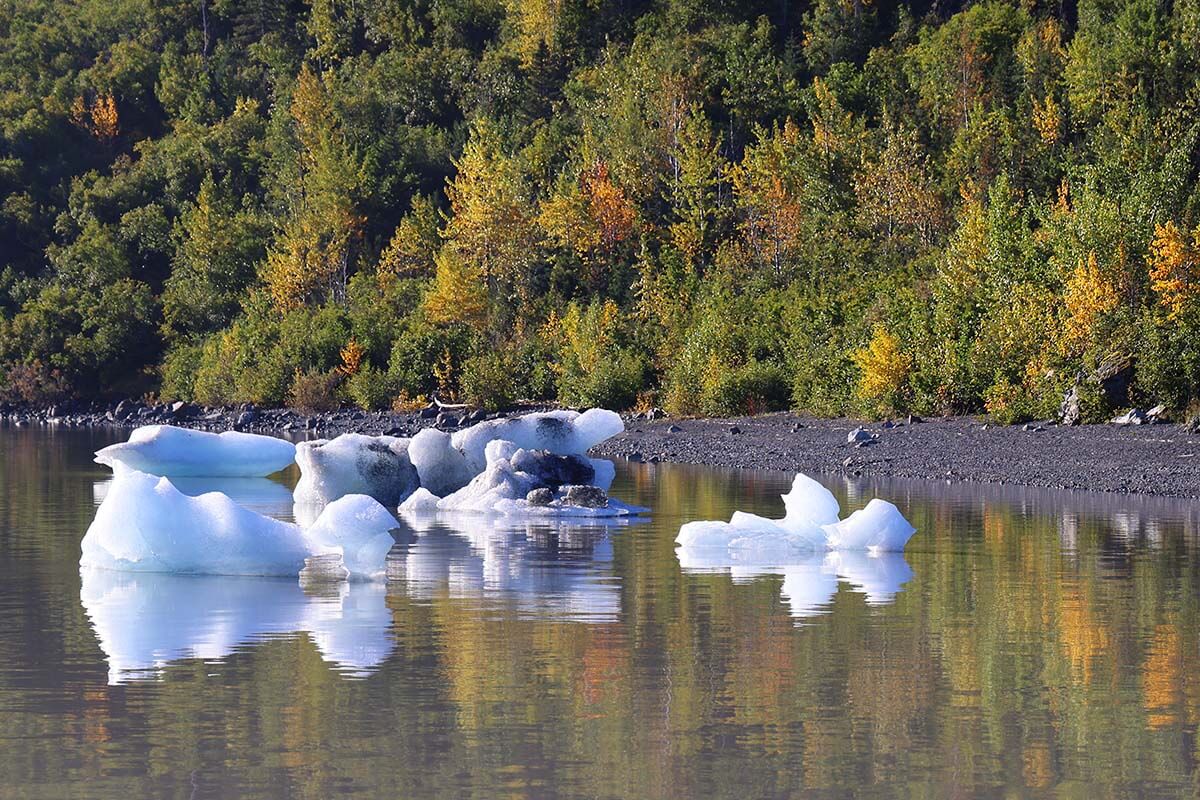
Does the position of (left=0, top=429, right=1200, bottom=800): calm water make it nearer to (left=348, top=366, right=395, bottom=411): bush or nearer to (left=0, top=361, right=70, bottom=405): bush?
(left=348, top=366, right=395, bottom=411): bush

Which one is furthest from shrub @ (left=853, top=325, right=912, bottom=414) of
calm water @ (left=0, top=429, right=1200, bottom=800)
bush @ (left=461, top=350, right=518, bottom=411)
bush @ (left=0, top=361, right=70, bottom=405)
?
bush @ (left=0, top=361, right=70, bottom=405)

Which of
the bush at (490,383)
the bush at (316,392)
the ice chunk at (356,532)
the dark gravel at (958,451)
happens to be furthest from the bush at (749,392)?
the ice chunk at (356,532)

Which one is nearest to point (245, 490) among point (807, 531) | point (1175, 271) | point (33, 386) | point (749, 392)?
point (807, 531)

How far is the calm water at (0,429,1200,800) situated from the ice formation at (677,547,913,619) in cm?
8

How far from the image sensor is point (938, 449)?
1337 inches

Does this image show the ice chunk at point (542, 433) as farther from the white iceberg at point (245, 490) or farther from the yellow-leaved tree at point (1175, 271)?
the yellow-leaved tree at point (1175, 271)

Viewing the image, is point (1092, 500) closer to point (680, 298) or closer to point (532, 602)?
point (532, 602)

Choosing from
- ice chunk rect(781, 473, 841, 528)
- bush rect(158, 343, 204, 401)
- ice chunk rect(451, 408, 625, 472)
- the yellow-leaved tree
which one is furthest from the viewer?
bush rect(158, 343, 204, 401)

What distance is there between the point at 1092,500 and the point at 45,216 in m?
74.6

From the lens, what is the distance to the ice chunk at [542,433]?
91.5ft

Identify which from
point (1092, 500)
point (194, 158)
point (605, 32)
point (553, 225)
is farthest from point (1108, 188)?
point (194, 158)

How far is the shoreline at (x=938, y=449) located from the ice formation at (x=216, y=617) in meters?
14.7

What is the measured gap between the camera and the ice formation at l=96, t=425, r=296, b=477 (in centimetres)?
3241

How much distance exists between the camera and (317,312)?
73.8m
